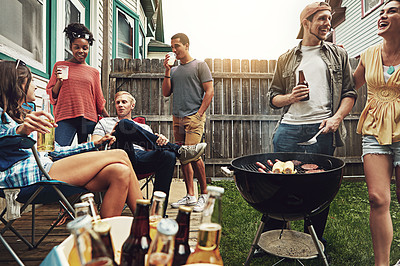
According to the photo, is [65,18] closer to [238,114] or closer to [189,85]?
[189,85]

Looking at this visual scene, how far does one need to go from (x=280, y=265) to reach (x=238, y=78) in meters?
3.12

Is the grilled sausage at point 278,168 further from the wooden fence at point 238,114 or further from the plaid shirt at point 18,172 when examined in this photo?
the wooden fence at point 238,114

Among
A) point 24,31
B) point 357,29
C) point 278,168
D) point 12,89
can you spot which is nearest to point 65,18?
point 24,31

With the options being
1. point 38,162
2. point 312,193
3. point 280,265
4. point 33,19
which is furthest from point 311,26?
point 33,19

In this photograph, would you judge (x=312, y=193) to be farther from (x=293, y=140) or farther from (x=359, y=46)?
(x=359, y=46)

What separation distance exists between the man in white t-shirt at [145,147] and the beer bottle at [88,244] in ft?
5.35

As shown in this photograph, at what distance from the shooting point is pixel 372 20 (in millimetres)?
5668

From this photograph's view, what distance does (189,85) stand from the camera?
2656mm

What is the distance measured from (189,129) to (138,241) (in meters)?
2.13

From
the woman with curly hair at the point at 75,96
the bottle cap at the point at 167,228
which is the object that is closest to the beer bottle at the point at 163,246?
the bottle cap at the point at 167,228

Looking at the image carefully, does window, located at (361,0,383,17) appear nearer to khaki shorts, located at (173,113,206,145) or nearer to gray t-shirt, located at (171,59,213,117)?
gray t-shirt, located at (171,59,213,117)

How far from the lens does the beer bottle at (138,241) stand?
21.2 inches

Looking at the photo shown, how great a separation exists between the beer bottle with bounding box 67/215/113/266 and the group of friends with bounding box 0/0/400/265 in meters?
0.99

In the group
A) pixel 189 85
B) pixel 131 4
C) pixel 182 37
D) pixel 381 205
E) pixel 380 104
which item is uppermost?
pixel 131 4
